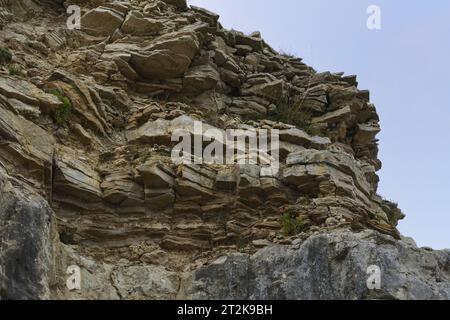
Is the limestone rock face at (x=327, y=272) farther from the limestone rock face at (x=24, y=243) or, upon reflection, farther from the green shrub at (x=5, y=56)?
the green shrub at (x=5, y=56)

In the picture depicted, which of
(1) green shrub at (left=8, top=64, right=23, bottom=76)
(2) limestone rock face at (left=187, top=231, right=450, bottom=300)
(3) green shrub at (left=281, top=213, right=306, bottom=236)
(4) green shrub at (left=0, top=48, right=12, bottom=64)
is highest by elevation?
(4) green shrub at (left=0, top=48, right=12, bottom=64)

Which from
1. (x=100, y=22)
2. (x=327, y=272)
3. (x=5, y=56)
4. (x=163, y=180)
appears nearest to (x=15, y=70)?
(x=5, y=56)

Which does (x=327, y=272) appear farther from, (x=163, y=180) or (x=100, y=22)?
(x=100, y=22)

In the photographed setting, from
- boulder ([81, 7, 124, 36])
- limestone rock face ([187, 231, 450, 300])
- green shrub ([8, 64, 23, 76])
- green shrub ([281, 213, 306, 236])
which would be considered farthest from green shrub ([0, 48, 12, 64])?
green shrub ([281, 213, 306, 236])

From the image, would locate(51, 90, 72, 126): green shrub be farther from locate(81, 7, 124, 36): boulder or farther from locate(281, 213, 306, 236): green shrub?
locate(281, 213, 306, 236): green shrub

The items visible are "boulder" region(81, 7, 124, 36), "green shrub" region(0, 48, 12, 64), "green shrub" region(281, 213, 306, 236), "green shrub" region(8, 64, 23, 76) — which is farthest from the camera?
"boulder" region(81, 7, 124, 36)

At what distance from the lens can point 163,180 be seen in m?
13.4

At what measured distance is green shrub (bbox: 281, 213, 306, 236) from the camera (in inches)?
504

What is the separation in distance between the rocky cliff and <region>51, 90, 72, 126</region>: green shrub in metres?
0.07

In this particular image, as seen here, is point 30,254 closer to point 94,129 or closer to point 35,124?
point 35,124

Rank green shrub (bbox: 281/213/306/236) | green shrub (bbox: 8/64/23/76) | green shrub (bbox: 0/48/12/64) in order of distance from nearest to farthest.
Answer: green shrub (bbox: 281/213/306/236)
green shrub (bbox: 8/64/23/76)
green shrub (bbox: 0/48/12/64)

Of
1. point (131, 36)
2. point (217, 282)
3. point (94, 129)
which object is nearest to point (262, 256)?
point (217, 282)

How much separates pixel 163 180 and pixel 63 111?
2.77 meters

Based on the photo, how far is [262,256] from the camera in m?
11.9
